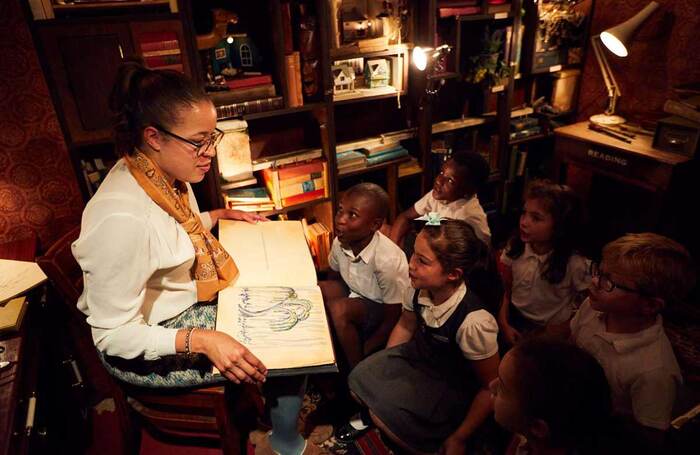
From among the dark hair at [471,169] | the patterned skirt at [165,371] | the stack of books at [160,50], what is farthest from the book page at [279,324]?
the dark hair at [471,169]

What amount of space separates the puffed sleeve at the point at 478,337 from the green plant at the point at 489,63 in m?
1.92

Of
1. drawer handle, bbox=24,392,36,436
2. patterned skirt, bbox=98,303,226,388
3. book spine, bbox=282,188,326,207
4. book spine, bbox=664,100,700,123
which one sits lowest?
patterned skirt, bbox=98,303,226,388

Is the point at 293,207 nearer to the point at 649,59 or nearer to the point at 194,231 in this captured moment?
the point at 194,231

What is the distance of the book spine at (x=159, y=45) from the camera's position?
6.15 ft

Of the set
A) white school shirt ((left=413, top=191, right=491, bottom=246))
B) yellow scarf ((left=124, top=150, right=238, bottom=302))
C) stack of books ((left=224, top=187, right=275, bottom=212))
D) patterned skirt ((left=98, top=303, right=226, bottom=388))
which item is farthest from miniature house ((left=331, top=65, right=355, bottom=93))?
patterned skirt ((left=98, top=303, right=226, bottom=388))

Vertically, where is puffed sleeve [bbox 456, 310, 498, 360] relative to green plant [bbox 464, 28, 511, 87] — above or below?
below

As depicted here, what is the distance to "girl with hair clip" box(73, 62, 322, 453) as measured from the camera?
1.22 m

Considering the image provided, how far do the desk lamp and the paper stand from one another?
3.20 m

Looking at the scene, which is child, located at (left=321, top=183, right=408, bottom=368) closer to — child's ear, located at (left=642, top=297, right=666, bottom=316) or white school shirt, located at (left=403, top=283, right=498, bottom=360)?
white school shirt, located at (left=403, top=283, right=498, bottom=360)

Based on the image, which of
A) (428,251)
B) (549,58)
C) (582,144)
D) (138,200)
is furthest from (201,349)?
(549,58)

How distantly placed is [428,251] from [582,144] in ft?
6.69

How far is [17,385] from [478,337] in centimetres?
136

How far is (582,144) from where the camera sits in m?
3.01

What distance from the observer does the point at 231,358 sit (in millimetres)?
1217
